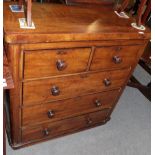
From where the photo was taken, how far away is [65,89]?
1.30m

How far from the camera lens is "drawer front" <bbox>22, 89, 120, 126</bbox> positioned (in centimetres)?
133

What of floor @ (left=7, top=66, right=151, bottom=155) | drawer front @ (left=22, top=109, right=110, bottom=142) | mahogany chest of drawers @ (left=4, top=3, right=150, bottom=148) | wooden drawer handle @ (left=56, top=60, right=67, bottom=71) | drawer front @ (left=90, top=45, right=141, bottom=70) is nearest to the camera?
mahogany chest of drawers @ (left=4, top=3, right=150, bottom=148)

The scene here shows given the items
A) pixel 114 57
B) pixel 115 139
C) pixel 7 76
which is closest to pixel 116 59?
pixel 114 57

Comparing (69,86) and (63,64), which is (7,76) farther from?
(69,86)

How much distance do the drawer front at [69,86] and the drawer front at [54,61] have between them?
2.5 inches

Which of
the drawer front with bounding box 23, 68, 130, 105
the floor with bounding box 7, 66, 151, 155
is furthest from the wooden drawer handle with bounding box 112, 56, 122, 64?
the floor with bounding box 7, 66, 151, 155

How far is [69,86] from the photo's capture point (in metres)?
1.30

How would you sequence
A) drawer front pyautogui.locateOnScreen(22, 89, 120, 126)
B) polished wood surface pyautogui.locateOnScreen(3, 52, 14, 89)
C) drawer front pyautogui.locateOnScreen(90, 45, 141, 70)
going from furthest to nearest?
drawer front pyautogui.locateOnScreen(22, 89, 120, 126) < drawer front pyautogui.locateOnScreen(90, 45, 141, 70) < polished wood surface pyautogui.locateOnScreen(3, 52, 14, 89)

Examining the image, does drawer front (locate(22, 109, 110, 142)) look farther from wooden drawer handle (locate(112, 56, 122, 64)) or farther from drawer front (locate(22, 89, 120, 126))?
wooden drawer handle (locate(112, 56, 122, 64))

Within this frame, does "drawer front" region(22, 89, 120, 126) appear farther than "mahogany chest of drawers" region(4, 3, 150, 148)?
Yes

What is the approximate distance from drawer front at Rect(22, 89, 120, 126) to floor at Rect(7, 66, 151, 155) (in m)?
0.29

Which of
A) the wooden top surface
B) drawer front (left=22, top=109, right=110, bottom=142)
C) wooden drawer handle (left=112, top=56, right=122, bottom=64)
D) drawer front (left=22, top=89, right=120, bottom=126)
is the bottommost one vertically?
drawer front (left=22, top=109, right=110, bottom=142)

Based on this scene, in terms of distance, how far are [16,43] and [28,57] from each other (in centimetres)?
11

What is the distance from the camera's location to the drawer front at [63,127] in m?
1.48
